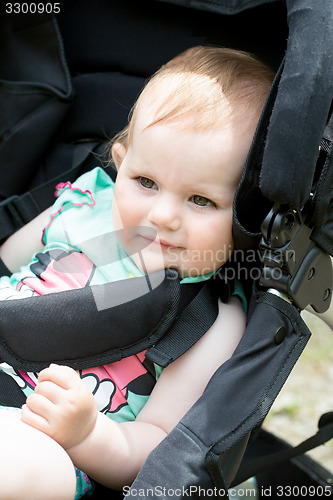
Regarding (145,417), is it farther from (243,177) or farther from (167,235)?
(243,177)

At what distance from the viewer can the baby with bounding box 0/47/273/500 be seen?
3.34 ft

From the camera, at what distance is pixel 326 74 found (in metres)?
0.92

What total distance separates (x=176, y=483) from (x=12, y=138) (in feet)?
2.93

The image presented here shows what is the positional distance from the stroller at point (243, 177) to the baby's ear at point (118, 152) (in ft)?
0.57

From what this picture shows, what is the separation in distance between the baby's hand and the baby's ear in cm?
51

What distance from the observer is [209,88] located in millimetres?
1176

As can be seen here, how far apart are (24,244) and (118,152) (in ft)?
1.04

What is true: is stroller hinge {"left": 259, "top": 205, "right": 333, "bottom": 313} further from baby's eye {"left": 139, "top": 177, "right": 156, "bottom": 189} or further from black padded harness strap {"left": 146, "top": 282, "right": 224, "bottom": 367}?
baby's eye {"left": 139, "top": 177, "right": 156, "bottom": 189}

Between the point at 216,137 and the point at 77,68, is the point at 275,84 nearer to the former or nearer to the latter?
the point at 216,137

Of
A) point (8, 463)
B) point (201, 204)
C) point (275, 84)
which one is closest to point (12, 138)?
point (201, 204)

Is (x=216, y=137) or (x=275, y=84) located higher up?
(x=275, y=84)

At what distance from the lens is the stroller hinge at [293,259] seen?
998mm

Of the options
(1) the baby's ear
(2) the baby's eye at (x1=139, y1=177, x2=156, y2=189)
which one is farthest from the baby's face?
(1) the baby's ear

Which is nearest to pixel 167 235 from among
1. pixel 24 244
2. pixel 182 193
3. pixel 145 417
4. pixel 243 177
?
pixel 182 193
